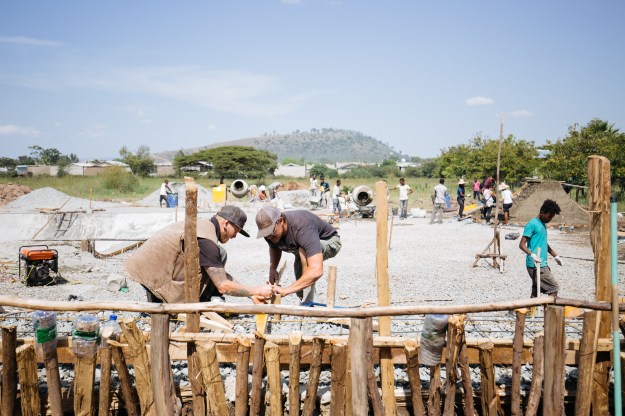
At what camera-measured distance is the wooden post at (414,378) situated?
3.57m

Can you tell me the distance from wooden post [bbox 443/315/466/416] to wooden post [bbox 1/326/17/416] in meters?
3.49

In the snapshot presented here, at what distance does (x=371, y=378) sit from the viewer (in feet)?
11.7

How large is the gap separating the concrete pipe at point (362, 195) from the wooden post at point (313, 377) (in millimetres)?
15100

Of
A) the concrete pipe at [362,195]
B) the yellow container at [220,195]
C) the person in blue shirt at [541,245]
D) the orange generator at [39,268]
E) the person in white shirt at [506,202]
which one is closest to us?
the person in blue shirt at [541,245]

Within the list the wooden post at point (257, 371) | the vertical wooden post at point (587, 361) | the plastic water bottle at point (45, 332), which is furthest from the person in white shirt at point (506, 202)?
the plastic water bottle at point (45, 332)

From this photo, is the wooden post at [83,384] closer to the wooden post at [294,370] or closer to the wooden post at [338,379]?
the wooden post at [294,370]

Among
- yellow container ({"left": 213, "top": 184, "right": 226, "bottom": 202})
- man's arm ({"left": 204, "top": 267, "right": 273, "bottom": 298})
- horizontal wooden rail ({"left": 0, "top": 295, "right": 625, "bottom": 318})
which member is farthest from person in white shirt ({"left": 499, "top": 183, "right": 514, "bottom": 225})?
man's arm ({"left": 204, "top": 267, "right": 273, "bottom": 298})

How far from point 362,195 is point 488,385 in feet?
49.7

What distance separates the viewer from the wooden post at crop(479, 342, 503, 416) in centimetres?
363

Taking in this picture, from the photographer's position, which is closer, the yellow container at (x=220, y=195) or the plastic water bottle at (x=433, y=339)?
the plastic water bottle at (x=433, y=339)

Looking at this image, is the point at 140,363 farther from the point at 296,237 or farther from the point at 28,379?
the point at 296,237

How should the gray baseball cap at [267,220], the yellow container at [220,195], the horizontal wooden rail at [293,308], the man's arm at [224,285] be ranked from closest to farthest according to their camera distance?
the horizontal wooden rail at [293,308], the man's arm at [224,285], the gray baseball cap at [267,220], the yellow container at [220,195]

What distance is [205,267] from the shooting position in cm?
423

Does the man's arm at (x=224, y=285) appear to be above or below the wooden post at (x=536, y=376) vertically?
above
